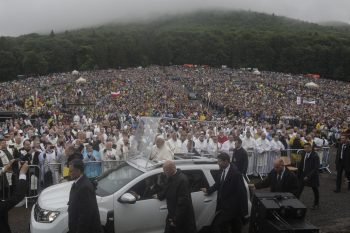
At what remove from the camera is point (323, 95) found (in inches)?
2037

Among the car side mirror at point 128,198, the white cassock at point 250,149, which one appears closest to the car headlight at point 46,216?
the car side mirror at point 128,198

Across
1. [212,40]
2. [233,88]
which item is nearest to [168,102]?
[233,88]

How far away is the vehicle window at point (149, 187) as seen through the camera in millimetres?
6957

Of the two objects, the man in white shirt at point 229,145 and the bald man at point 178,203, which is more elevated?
the bald man at point 178,203

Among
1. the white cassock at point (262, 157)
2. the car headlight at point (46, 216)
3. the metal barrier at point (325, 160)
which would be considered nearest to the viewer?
the car headlight at point (46, 216)

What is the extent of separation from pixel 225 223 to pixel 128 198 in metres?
1.71

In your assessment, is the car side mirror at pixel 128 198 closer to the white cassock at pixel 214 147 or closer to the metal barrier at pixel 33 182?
the metal barrier at pixel 33 182

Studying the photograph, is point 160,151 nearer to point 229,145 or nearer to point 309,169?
point 309,169

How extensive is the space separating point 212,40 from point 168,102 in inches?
3112

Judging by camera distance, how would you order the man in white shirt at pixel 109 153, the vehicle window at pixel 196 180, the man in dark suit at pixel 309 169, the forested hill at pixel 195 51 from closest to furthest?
the vehicle window at pixel 196 180
the man in dark suit at pixel 309 169
the man in white shirt at pixel 109 153
the forested hill at pixel 195 51

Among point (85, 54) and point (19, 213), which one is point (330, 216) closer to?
point (19, 213)

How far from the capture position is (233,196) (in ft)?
22.8


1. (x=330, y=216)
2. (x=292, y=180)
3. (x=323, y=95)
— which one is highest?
(x=292, y=180)

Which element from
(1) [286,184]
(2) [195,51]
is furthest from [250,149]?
(2) [195,51]
